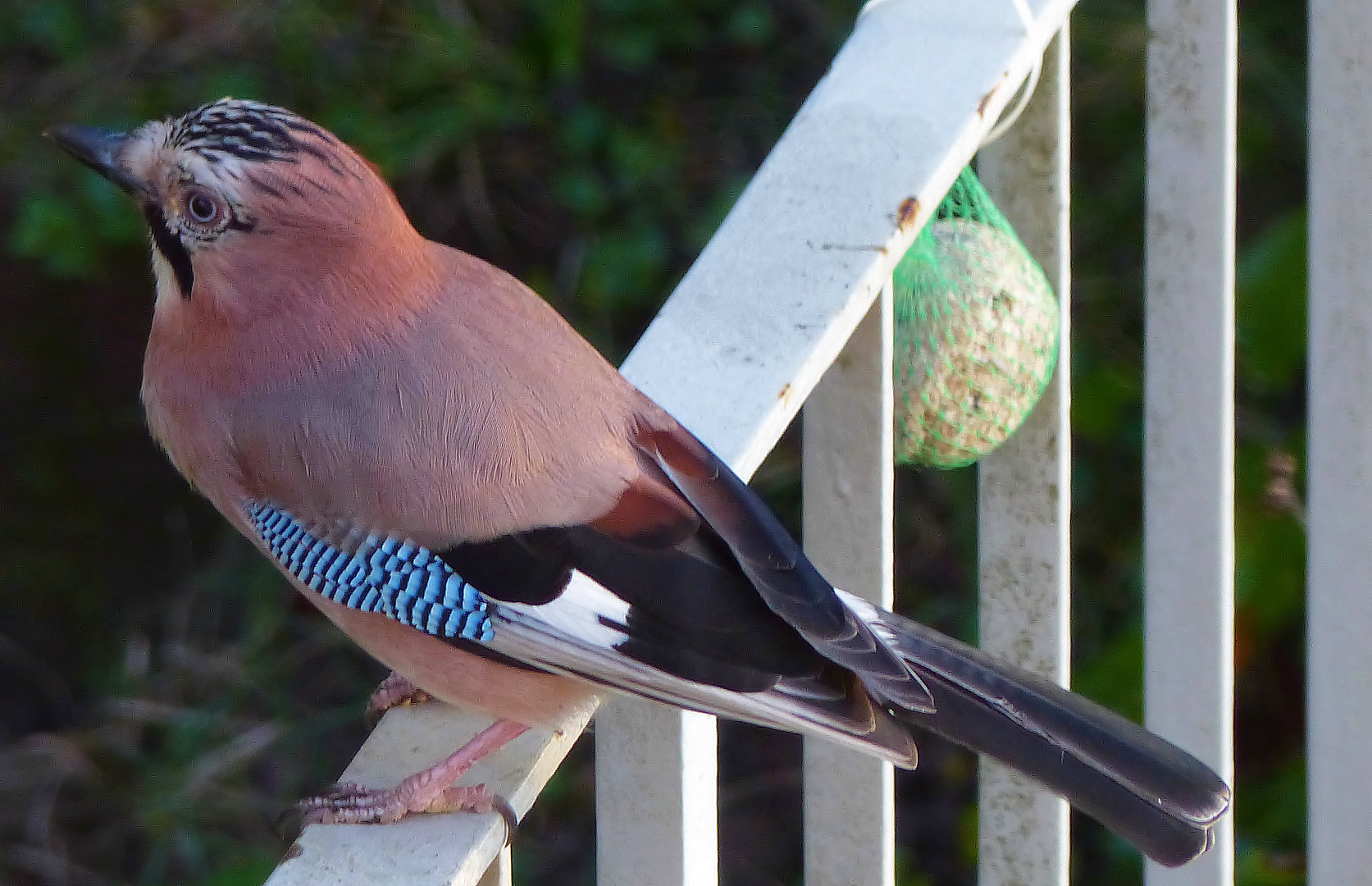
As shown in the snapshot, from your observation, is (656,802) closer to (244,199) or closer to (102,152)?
(244,199)

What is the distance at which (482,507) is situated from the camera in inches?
67.4

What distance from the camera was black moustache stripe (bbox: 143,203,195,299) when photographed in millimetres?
1891

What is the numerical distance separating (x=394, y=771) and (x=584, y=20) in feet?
7.53

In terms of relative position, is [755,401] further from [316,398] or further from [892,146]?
[316,398]

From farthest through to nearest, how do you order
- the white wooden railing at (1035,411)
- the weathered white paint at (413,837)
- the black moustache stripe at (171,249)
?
the black moustache stripe at (171,249) < the white wooden railing at (1035,411) < the weathered white paint at (413,837)

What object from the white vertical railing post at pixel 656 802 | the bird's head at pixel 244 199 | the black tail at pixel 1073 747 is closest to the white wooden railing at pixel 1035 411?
the white vertical railing post at pixel 656 802

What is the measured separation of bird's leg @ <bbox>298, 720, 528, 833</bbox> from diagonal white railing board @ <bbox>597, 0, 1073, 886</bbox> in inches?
5.1

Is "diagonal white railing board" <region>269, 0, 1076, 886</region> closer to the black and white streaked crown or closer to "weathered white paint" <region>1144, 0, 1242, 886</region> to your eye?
"weathered white paint" <region>1144, 0, 1242, 886</region>

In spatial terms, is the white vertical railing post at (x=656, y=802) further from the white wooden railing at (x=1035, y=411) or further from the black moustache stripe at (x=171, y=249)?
the black moustache stripe at (x=171, y=249)

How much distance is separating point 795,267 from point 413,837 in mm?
615

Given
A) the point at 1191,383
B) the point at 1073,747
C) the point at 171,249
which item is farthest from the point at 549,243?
the point at 1073,747

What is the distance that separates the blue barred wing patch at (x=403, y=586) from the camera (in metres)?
1.70

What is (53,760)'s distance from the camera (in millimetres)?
3500

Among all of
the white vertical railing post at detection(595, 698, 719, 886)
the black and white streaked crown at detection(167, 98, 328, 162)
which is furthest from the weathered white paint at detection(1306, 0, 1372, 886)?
the black and white streaked crown at detection(167, 98, 328, 162)
